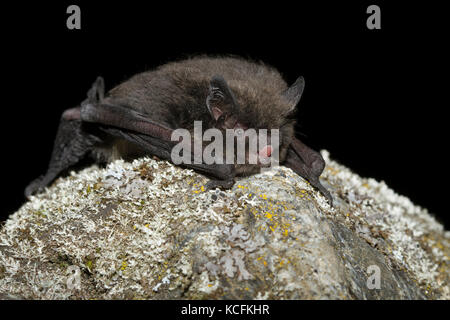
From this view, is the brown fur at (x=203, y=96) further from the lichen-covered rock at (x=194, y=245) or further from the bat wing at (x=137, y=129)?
the lichen-covered rock at (x=194, y=245)

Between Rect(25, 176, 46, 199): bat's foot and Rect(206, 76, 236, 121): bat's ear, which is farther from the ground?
Rect(206, 76, 236, 121): bat's ear

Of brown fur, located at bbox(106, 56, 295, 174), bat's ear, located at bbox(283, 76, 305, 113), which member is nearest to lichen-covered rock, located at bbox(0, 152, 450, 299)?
brown fur, located at bbox(106, 56, 295, 174)

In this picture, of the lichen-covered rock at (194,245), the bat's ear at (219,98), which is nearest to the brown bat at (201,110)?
the bat's ear at (219,98)

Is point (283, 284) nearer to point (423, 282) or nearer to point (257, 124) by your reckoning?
point (257, 124)

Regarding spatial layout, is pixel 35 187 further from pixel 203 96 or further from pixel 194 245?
pixel 194 245

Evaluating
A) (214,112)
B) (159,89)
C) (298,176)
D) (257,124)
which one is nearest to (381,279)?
(298,176)
